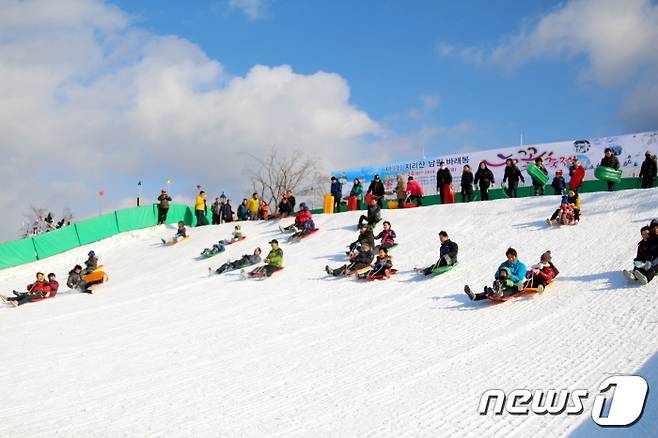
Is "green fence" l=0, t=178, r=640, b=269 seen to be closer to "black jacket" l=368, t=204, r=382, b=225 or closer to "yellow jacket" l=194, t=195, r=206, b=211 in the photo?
"yellow jacket" l=194, t=195, r=206, b=211

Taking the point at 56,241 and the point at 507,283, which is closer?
the point at 507,283

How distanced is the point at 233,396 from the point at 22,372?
402 centimetres

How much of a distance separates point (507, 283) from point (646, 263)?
7.34ft

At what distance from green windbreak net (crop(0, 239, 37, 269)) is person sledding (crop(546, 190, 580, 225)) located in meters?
20.3

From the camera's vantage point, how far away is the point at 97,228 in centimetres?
2394

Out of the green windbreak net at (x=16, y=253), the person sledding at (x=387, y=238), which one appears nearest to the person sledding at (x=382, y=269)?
the person sledding at (x=387, y=238)

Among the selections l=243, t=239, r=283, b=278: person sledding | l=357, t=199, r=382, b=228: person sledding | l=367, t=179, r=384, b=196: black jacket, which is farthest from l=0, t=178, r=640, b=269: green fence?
l=243, t=239, r=283, b=278: person sledding

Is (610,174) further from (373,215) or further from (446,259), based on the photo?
(373,215)

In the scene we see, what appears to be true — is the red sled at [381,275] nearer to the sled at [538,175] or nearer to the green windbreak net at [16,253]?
the sled at [538,175]

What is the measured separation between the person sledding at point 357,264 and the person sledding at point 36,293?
8441mm

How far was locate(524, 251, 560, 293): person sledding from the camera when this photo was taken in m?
9.26

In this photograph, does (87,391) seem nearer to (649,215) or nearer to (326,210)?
(649,215)

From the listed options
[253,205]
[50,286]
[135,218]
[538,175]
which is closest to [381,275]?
[538,175]

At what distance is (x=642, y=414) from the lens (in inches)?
182
